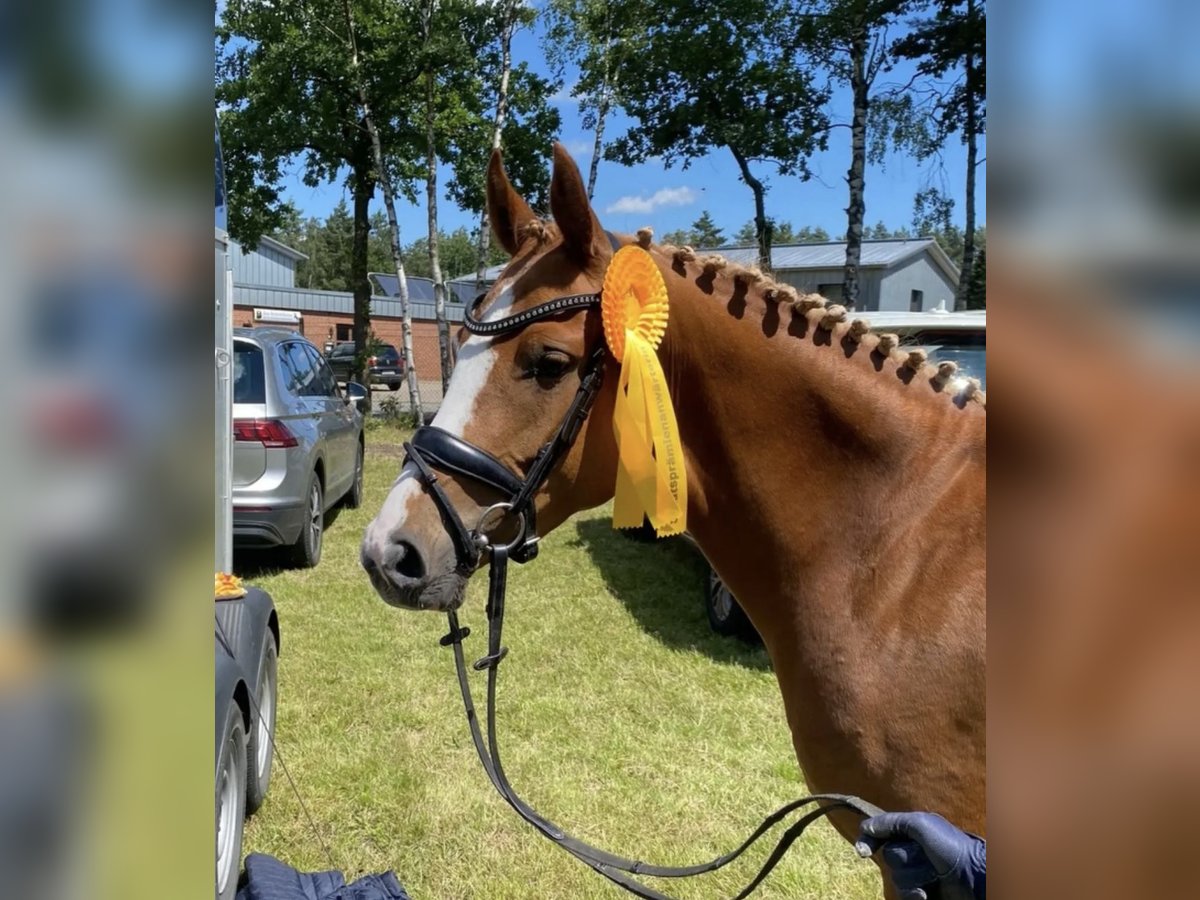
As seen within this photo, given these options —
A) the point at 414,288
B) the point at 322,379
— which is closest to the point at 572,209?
the point at 322,379

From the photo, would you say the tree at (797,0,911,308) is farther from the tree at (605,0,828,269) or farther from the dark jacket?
the dark jacket

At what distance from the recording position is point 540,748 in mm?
4016

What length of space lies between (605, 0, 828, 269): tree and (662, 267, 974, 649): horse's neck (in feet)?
44.3

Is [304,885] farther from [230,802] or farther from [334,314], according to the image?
[334,314]

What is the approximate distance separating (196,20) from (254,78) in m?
17.7

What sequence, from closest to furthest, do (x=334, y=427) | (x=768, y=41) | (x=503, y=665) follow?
(x=503, y=665), (x=334, y=427), (x=768, y=41)

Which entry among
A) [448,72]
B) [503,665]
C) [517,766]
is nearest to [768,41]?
[448,72]

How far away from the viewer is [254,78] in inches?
612

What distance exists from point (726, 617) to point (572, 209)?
413 centimetres

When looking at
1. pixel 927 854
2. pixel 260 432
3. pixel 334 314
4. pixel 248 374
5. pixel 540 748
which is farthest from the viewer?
pixel 334 314

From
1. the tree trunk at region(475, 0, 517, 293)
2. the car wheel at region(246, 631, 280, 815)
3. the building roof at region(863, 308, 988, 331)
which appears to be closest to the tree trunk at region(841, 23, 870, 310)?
the building roof at region(863, 308, 988, 331)

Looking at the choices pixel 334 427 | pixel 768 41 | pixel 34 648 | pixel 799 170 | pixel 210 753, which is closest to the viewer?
pixel 34 648

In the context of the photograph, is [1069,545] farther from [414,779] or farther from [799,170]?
[799,170]

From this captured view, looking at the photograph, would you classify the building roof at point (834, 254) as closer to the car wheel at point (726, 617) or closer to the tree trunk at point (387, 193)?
the tree trunk at point (387, 193)
